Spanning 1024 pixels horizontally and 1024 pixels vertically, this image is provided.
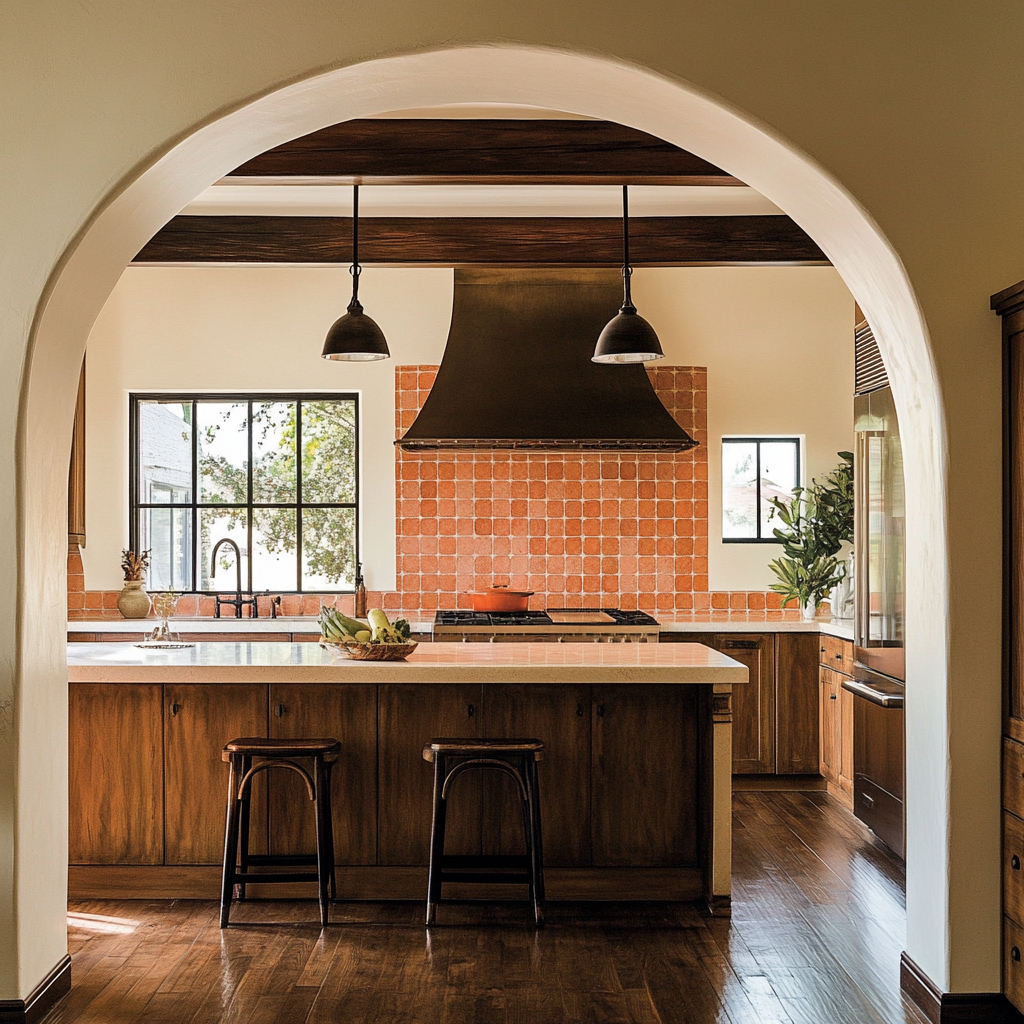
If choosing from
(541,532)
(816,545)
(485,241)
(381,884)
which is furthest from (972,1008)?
(541,532)

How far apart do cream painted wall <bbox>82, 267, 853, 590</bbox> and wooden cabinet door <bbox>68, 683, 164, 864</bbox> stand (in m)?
2.74

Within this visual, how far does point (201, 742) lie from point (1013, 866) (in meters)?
2.75

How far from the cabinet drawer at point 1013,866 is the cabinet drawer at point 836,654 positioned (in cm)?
255

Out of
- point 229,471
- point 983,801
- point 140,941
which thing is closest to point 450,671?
point 140,941

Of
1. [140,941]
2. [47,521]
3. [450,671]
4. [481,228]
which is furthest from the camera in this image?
[481,228]

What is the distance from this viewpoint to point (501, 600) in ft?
19.9

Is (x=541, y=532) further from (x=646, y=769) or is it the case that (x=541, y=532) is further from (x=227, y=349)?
(x=646, y=769)

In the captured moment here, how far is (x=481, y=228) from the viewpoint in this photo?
494 cm

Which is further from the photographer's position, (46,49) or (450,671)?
(450,671)

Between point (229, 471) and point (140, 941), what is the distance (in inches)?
146

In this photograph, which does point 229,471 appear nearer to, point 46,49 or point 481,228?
point 481,228

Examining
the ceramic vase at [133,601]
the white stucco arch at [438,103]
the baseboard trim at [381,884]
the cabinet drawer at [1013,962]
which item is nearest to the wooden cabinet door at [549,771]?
the baseboard trim at [381,884]

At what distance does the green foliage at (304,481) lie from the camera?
21.6 feet

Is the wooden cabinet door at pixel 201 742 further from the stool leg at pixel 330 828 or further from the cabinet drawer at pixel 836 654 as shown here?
the cabinet drawer at pixel 836 654
